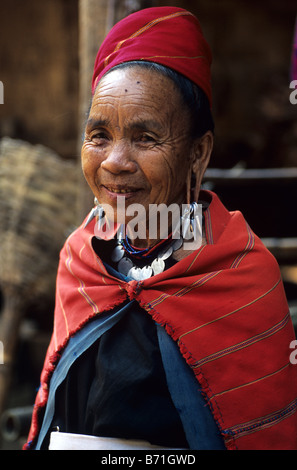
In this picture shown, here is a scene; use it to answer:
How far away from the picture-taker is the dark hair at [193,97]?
1.47 metres

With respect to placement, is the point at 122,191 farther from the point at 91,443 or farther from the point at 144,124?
the point at 91,443

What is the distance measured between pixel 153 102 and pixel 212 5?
213 inches

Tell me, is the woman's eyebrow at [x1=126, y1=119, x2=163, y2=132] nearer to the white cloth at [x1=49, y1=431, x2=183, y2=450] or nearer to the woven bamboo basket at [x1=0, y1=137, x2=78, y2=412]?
the white cloth at [x1=49, y1=431, x2=183, y2=450]

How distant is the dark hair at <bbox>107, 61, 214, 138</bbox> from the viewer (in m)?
1.47

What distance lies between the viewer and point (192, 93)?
4.94 feet

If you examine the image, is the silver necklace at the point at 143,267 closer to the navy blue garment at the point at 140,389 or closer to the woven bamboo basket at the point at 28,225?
the navy blue garment at the point at 140,389

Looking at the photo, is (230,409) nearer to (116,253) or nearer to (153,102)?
(116,253)

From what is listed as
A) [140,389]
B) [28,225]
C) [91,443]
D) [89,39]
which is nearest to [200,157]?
[140,389]

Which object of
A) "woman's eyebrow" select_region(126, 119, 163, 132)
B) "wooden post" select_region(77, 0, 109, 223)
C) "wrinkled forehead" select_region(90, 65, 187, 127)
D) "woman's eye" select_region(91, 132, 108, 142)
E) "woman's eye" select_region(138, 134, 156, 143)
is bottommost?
"woman's eye" select_region(138, 134, 156, 143)

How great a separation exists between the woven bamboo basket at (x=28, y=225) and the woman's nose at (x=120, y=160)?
2111mm

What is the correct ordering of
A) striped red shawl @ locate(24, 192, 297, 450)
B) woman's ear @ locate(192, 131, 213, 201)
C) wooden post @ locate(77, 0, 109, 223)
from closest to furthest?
striped red shawl @ locate(24, 192, 297, 450) → woman's ear @ locate(192, 131, 213, 201) → wooden post @ locate(77, 0, 109, 223)

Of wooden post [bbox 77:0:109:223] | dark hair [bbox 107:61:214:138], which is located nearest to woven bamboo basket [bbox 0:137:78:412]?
wooden post [bbox 77:0:109:223]

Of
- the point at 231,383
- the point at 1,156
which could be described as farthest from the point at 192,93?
the point at 1,156

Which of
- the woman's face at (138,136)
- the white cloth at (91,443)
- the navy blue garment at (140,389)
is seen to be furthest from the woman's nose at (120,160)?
the white cloth at (91,443)
